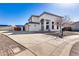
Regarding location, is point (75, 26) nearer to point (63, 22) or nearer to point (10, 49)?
point (63, 22)

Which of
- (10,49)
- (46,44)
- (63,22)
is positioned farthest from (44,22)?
(10,49)

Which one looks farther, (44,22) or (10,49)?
(44,22)

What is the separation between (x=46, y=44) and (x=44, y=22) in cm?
70

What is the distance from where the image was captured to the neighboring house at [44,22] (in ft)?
7.95

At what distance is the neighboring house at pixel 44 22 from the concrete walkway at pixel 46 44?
0.28m

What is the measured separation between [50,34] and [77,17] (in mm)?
977

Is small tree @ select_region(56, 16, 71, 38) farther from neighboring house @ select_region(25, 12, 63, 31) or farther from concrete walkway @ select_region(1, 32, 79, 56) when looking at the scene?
concrete walkway @ select_region(1, 32, 79, 56)

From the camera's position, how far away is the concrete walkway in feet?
6.19

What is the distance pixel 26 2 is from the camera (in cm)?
213

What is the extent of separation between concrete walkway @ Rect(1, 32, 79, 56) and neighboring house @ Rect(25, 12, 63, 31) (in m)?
0.28

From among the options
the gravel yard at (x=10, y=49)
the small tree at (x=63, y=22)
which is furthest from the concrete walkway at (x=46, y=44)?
the small tree at (x=63, y=22)

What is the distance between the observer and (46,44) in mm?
2379

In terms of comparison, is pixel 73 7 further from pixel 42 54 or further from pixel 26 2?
pixel 42 54

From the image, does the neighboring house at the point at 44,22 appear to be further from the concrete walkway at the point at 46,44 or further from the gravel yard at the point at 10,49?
the gravel yard at the point at 10,49
